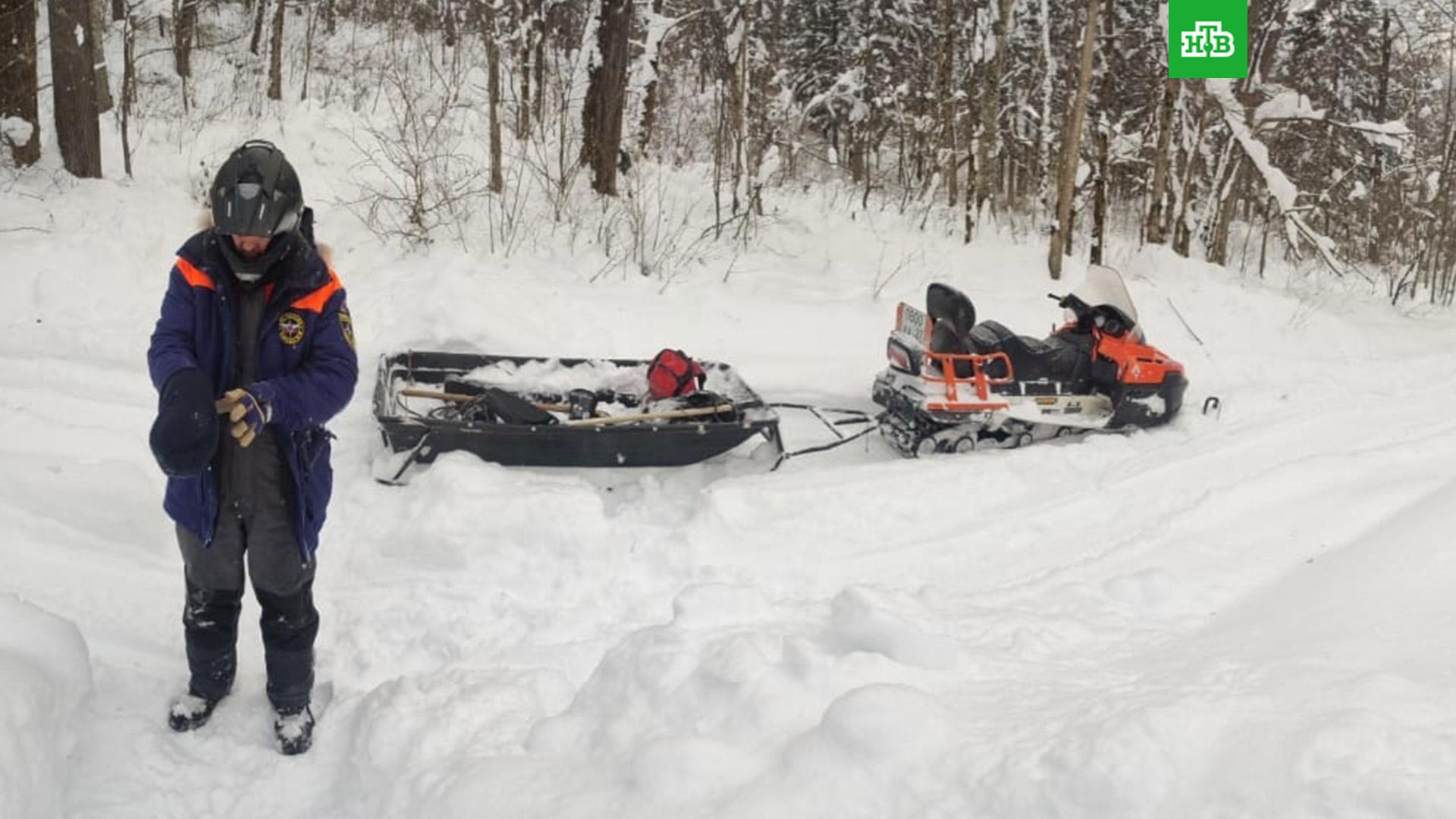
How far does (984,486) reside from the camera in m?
5.36

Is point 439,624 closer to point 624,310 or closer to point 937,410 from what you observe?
point 937,410

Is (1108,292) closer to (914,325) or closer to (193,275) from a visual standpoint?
(914,325)

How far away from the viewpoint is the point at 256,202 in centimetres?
267

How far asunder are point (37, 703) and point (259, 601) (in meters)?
0.61

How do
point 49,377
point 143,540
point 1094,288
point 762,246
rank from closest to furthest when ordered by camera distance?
point 143,540 → point 49,377 → point 1094,288 → point 762,246

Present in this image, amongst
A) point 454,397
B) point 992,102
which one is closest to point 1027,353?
point 454,397

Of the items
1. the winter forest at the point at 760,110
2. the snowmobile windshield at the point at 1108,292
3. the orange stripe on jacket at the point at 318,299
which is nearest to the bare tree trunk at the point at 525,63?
the winter forest at the point at 760,110

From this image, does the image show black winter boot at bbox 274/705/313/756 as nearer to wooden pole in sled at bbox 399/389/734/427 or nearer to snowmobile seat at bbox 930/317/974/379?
wooden pole in sled at bbox 399/389/734/427

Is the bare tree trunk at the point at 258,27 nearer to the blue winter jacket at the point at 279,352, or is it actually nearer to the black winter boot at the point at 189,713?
the blue winter jacket at the point at 279,352

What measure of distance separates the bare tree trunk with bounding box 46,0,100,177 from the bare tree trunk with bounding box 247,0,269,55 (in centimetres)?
856

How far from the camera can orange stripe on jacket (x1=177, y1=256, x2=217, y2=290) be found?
277 cm

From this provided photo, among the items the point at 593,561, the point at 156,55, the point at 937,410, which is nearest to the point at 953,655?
the point at 593,561

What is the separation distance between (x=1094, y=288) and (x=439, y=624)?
4657mm

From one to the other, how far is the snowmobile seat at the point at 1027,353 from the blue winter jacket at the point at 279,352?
13.5ft
